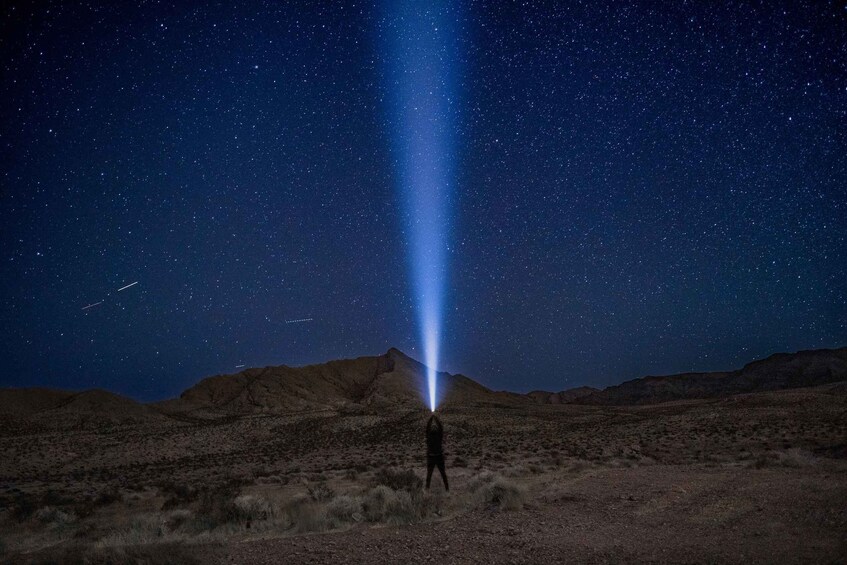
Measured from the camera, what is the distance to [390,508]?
1072 centimetres

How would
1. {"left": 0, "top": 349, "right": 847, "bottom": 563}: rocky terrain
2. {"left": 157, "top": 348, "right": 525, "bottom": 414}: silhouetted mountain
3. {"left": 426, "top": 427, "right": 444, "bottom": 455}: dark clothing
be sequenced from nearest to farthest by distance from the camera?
{"left": 0, "top": 349, "right": 847, "bottom": 563}: rocky terrain
{"left": 426, "top": 427, "right": 444, "bottom": 455}: dark clothing
{"left": 157, "top": 348, "right": 525, "bottom": 414}: silhouetted mountain

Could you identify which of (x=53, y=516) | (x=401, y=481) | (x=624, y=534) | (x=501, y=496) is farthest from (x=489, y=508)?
(x=53, y=516)

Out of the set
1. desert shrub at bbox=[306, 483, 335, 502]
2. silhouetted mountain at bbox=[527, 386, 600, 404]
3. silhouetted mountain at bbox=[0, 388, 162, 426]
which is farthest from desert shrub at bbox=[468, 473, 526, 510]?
silhouetted mountain at bbox=[527, 386, 600, 404]

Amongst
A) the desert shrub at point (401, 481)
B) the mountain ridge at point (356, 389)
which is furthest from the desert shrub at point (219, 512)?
the mountain ridge at point (356, 389)

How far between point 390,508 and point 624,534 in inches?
182

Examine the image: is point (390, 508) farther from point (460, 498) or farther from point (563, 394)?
point (563, 394)

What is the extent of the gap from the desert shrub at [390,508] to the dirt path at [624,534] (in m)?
0.54

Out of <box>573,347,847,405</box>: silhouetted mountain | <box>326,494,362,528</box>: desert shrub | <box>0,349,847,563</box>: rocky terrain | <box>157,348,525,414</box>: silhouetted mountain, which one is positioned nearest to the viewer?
<box>0,349,847,563</box>: rocky terrain

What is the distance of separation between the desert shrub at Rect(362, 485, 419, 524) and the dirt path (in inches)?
21.4

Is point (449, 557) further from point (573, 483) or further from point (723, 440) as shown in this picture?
point (723, 440)

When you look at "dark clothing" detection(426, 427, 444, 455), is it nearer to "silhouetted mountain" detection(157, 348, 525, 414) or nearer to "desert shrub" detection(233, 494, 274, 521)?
"desert shrub" detection(233, 494, 274, 521)

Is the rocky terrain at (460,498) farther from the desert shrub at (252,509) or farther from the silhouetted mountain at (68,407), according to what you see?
the silhouetted mountain at (68,407)

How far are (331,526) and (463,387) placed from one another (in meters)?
107

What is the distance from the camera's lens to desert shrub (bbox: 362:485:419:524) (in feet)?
33.5
